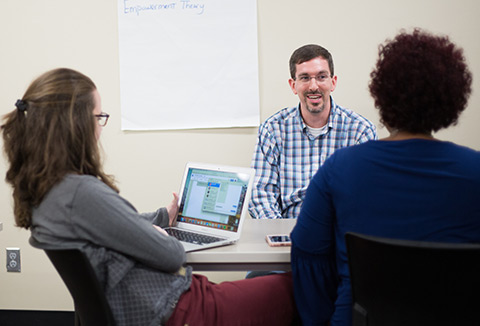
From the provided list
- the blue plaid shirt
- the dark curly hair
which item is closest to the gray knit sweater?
the dark curly hair

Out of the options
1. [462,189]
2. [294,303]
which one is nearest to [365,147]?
[462,189]

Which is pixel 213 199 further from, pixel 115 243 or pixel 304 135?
pixel 304 135

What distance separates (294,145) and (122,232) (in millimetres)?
1307

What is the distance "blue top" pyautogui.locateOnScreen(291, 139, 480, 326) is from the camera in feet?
3.36

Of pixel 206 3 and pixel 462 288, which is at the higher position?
pixel 206 3

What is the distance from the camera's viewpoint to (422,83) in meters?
1.06

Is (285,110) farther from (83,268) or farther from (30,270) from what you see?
(30,270)

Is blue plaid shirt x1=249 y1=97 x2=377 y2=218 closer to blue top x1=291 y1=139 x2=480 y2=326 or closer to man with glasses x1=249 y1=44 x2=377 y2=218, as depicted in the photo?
man with glasses x1=249 y1=44 x2=377 y2=218

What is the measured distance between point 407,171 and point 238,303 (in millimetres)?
598

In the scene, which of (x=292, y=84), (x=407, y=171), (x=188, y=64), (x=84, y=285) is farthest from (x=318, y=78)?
(x=84, y=285)

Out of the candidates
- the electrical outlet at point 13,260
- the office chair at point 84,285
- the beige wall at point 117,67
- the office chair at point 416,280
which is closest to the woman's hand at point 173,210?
the office chair at point 84,285

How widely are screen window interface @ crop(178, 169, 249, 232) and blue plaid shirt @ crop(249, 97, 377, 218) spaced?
1.90 feet

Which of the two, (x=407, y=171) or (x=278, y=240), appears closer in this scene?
(x=407, y=171)

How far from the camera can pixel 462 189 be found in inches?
40.1
